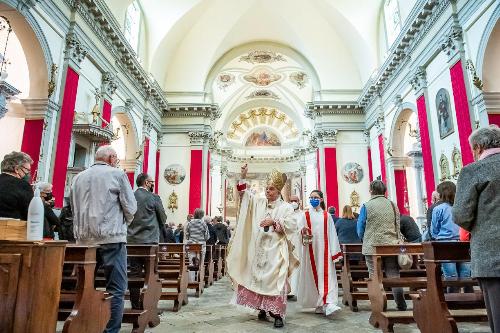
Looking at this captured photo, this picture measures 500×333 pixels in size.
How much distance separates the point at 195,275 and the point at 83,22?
7.14 m

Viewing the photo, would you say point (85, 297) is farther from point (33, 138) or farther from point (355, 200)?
point (355, 200)

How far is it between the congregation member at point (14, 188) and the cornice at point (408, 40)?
962cm

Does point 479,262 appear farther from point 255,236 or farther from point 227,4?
point 227,4

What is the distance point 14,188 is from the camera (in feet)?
11.0

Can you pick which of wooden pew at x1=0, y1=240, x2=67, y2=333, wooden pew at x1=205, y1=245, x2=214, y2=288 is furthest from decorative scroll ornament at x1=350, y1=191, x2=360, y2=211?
wooden pew at x1=0, y1=240, x2=67, y2=333

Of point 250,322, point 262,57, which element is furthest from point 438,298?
point 262,57

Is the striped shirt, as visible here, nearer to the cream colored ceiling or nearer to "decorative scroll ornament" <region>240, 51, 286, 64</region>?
the cream colored ceiling

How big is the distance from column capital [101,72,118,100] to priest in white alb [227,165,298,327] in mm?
7977

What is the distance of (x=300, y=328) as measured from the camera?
397 cm

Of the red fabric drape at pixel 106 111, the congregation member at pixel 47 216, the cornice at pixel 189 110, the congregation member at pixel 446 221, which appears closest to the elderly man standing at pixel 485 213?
the congregation member at pixel 446 221

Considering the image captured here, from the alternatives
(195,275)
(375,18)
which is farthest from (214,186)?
(195,275)

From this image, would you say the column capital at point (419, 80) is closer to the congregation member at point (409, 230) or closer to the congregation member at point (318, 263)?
the congregation member at point (409, 230)

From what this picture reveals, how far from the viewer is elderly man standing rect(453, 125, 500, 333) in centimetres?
212

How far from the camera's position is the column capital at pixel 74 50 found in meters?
8.50
